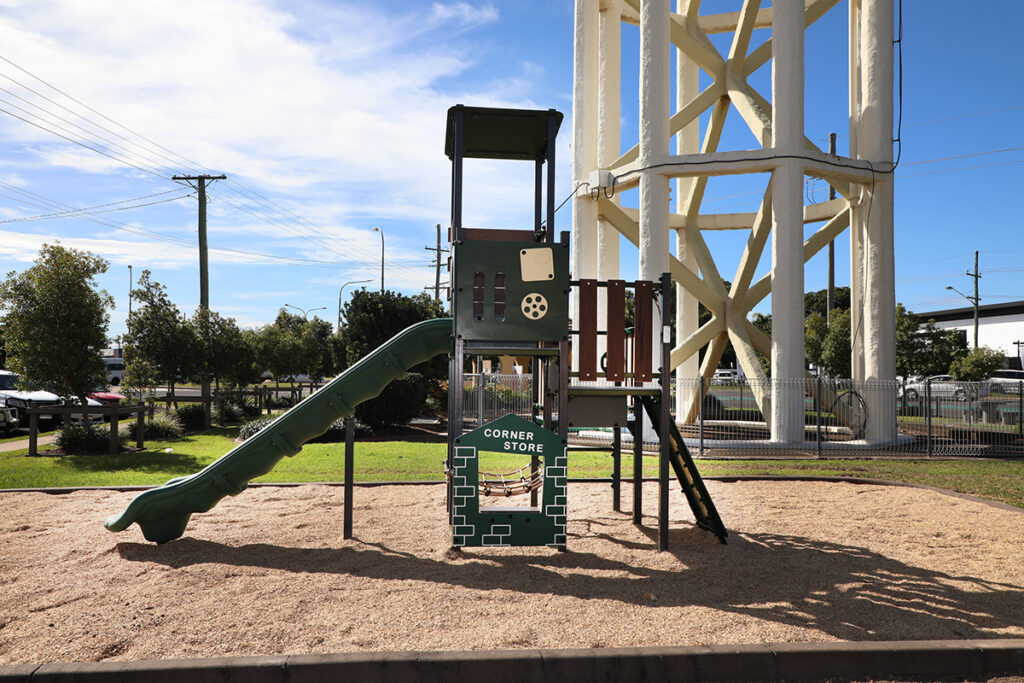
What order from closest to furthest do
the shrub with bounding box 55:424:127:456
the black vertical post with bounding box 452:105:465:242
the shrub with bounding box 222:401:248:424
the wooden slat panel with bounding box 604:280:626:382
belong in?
the wooden slat panel with bounding box 604:280:626:382 → the black vertical post with bounding box 452:105:465:242 → the shrub with bounding box 55:424:127:456 → the shrub with bounding box 222:401:248:424

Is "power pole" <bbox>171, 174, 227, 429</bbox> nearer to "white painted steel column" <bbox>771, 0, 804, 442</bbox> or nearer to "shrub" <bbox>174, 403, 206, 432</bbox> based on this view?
"shrub" <bbox>174, 403, 206, 432</bbox>

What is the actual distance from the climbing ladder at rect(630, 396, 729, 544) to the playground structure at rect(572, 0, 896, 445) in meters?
10.0

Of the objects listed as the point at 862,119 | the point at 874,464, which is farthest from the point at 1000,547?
the point at 862,119

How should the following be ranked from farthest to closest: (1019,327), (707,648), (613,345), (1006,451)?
(1019,327)
(1006,451)
(613,345)
(707,648)

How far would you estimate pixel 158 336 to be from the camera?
23.3 m

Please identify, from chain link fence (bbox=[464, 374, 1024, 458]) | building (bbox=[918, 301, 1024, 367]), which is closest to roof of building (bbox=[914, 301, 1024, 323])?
building (bbox=[918, 301, 1024, 367])

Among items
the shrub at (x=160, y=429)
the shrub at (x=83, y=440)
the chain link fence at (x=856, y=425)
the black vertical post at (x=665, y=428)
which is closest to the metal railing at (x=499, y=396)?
the chain link fence at (x=856, y=425)

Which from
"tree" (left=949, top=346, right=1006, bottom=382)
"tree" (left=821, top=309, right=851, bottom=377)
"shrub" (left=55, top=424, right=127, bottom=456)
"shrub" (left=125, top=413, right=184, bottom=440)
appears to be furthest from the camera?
"tree" (left=949, top=346, right=1006, bottom=382)

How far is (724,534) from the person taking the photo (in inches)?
305

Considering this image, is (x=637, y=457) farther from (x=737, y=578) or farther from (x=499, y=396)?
(x=499, y=396)

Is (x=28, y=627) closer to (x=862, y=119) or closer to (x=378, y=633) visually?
(x=378, y=633)

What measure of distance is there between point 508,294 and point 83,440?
46.4 feet

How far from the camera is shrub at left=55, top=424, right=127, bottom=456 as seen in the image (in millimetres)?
16609

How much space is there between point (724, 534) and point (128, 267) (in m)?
70.4
